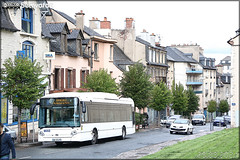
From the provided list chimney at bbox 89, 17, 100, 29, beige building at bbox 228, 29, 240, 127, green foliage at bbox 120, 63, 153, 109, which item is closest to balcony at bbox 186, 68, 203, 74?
chimney at bbox 89, 17, 100, 29

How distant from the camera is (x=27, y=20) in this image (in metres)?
34.3

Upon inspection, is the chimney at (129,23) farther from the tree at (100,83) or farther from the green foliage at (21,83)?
the green foliage at (21,83)

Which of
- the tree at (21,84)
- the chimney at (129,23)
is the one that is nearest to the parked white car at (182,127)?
the tree at (21,84)

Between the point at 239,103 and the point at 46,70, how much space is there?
801 inches

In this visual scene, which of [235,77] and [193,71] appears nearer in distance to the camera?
[235,77]

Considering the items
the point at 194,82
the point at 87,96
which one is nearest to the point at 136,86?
the point at 87,96

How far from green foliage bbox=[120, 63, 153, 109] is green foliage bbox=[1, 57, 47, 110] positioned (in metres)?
20.7

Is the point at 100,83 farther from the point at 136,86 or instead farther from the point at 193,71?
the point at 193,71

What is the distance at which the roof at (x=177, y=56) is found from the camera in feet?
299

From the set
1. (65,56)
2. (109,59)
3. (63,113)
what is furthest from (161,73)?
(63,113)

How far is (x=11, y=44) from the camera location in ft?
107

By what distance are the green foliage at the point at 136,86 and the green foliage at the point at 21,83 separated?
2073 cm

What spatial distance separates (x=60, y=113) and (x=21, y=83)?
11.2ft

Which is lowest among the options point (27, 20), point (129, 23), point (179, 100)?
point (179, 100)
